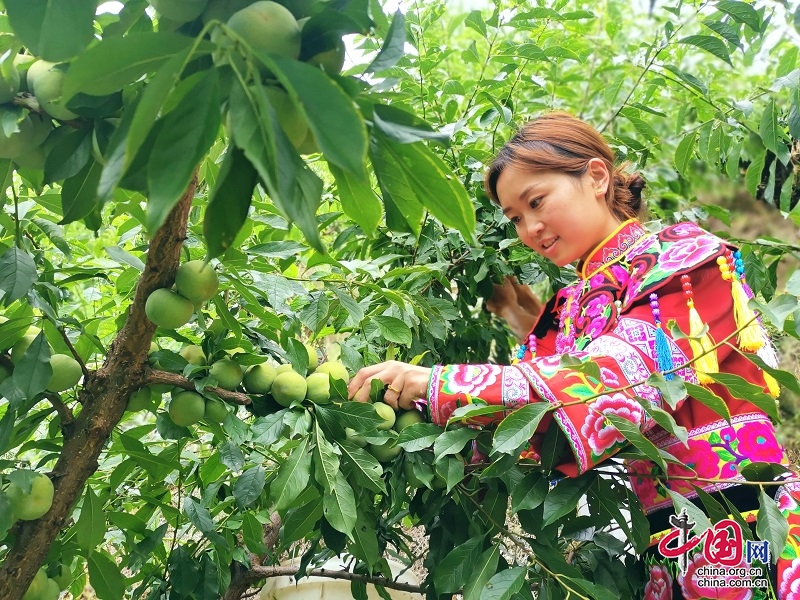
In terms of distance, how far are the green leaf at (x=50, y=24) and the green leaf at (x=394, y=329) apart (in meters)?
0.68

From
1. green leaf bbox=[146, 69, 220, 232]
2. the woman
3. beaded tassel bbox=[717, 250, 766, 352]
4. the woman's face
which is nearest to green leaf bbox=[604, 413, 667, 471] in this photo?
the woman

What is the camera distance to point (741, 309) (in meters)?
1.09

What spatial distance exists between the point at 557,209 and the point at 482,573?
59 cm

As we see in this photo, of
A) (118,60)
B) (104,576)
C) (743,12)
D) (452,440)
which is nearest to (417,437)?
(452,440)

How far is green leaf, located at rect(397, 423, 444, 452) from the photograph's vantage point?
96 centimetres

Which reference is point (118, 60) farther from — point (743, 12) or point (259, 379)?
point (743, 12)

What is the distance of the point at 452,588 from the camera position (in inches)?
39.1

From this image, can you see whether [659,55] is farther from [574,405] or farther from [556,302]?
[574,405]

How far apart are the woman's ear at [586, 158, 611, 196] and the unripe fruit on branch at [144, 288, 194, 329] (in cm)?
79

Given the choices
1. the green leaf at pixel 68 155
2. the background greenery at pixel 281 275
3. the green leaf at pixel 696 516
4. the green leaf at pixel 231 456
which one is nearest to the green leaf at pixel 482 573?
the background greenery at pixel 281 275

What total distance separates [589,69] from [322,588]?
103 inches

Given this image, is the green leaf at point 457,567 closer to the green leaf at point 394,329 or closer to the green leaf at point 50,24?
the green leaf at point 394,329

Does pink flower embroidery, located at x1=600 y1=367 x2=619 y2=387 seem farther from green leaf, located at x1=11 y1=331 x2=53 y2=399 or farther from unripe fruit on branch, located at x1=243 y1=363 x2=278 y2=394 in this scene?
green leaf, located at x1=11 y1=331 x2=53 y2=399

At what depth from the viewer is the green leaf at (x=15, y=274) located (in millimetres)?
827
